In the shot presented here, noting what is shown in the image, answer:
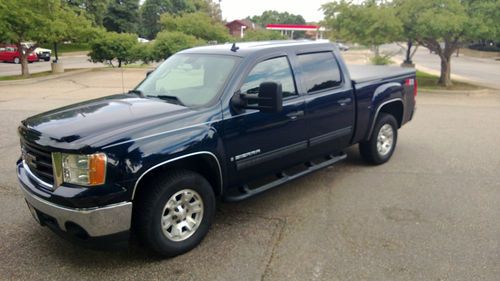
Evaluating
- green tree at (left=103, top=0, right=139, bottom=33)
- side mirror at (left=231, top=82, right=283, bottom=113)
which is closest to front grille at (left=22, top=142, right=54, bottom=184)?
side mirror at (left=231, top=82, right=283, bottom=113)

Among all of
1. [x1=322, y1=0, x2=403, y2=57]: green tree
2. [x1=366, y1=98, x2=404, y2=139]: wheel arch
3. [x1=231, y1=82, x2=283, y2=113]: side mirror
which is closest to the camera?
[x1=231, y1=82, x2=283, y2=113]: side mirror

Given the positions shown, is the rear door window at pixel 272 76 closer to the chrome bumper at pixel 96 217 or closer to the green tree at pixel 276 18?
the chrome bumper at pixel 96 217

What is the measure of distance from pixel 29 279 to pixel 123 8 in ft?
199

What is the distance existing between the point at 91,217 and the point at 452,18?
12616 millimetres

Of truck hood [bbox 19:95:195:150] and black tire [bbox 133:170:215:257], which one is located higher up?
truck hood [bbox 19:95:195:150]

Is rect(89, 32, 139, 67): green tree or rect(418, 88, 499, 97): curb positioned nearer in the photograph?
rect(418, 88, 499, 97): curb

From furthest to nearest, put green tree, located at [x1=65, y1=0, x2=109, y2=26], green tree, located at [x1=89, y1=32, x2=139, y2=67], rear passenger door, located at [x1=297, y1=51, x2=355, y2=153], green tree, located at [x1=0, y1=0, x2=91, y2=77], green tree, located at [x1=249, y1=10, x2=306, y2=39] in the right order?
green tree, located at [x1=249, y1=10, x2=306, y2=39]
green tree, located at [x1=65, y1=0, x2=109, y2=26]
green tree, located at [x1=89, y1=32, x2=139, y2=67]
green tree, located at [x1=0, y1=0, x2=91, y2=77]
rear passenger door, located at [x1=297, y1=51, x2=355, y2=153]

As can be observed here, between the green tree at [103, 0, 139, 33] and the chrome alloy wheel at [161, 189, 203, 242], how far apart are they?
59.1 meters

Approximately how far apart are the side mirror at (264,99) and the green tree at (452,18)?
10.7 meters

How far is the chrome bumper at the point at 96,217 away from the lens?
10.2 feet

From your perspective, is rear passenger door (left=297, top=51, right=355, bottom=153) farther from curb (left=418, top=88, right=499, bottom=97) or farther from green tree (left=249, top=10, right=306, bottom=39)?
green tree (left=249, top=10, right=306, bottom=39)

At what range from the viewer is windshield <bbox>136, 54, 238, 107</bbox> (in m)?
4.07

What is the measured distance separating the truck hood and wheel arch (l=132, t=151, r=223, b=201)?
0.29m

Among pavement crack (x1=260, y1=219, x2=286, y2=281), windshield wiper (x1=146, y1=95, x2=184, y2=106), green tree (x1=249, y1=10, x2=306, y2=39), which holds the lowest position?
pavement crack (x1=260, y1=219, x2=286, y2=281)
